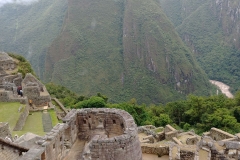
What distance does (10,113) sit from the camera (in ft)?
74.5

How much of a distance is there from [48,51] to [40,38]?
57.3ft

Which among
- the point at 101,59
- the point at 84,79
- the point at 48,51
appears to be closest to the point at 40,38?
the point at 48,51

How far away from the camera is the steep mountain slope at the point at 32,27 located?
131750 mm

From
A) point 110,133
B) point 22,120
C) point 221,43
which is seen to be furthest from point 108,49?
point 110,133

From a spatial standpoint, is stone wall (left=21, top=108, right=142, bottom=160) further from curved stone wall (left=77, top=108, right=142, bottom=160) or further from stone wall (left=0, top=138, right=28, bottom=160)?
stone wall (left=0, top=138, right=28, bottom=160)

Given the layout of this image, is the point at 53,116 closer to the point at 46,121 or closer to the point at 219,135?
the point at 46,121

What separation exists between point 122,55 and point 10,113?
4679 inches

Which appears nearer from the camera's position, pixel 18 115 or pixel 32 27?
pixel 18 115

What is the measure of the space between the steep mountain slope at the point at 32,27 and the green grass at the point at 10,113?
99133 mm

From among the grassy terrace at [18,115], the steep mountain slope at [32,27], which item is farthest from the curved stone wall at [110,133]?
the steep mountain slope at [32,27]

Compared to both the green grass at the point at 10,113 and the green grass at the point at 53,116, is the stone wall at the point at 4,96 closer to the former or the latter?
the green grass at the point at 10,113

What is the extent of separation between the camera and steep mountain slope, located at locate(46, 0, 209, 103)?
109562 mm

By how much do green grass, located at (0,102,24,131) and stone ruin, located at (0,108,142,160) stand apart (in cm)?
1154

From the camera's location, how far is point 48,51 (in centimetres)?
12875
